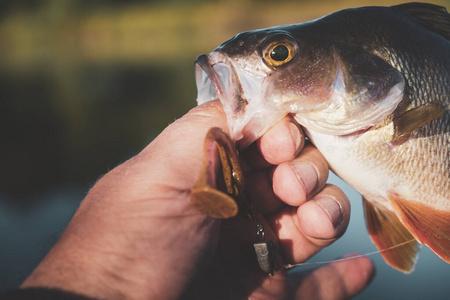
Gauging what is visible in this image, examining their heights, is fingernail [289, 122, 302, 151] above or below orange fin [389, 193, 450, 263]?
above

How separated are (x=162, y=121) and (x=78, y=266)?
919cm

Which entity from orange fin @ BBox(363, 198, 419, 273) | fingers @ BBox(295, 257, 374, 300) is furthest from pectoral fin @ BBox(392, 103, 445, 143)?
fingers @ BBox(295, 257, 374, 300)

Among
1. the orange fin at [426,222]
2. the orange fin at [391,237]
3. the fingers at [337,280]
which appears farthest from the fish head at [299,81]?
the fingers at [337,280]

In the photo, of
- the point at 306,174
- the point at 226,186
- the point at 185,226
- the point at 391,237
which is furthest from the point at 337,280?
the point at 185,226

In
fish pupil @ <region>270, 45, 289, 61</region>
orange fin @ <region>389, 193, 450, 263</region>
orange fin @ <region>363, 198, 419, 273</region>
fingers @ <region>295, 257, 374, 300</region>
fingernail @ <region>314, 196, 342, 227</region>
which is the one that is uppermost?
fish pupil @ <region>270, 45, 289, 61</region>

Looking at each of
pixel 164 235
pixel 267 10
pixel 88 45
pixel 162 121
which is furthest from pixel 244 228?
pixel 88 45

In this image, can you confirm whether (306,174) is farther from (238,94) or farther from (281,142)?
(238,94)

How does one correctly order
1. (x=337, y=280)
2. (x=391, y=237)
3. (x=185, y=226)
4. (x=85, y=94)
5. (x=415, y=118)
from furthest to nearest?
(x=85, y=94) < (x=337, y=280) < (x=391, y=237) < (x=415, y=118) < (x=185, y=226)

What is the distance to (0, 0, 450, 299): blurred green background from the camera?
4996mm

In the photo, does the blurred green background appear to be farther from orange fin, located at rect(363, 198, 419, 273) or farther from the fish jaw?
orange fin, located at rect(363, 198, 419, 273)

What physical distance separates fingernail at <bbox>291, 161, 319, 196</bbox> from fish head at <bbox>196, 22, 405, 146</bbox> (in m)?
0.18

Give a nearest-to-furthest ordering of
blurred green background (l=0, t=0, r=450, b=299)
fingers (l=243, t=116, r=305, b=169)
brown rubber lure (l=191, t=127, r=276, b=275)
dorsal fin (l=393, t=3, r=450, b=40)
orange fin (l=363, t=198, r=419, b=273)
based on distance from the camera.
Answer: brown rubber lure (l=191, t=127, r=276, b=275) < fingers (l=243, t=116, r=305, b=169) < dorsal fin (l=393, t=3, r=450, b=40) < orange fin (l=363, t=198, r=419, b=273) < blurred green background (l=0, t=0, r=450, b=299)

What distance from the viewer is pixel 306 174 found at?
175 centimetres

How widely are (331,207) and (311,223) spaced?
0.40 feet
